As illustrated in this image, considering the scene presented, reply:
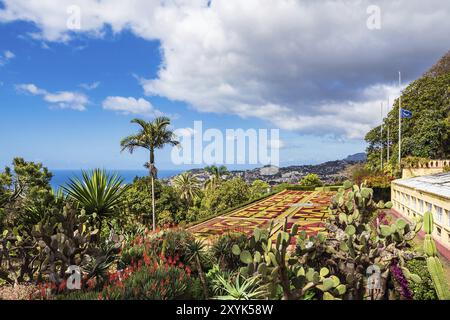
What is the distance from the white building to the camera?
14062mm

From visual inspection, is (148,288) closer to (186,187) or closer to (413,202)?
(413,202)

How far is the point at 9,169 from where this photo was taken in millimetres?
21016

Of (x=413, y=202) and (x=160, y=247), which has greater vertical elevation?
(x=413, y=202)

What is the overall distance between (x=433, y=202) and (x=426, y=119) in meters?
29.8

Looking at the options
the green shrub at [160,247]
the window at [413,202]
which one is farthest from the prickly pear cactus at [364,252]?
the window at [413,202]

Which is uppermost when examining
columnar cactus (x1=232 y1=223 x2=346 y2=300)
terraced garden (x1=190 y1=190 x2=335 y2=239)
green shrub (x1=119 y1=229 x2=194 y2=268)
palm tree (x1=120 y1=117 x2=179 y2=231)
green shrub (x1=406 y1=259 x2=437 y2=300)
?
palm tree (x1=120 y1=117 x2=179 y2=231)

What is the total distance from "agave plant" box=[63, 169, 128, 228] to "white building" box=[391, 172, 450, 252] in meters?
14.8

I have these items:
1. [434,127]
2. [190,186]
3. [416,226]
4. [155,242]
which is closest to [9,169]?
[155,242]

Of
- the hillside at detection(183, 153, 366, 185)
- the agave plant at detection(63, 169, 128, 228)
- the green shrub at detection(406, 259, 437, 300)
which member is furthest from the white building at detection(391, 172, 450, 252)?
the hillside at detection(183, 153, 366, 185)

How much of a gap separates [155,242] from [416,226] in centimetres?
780

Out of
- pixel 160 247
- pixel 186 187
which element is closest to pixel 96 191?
pixel 160 247

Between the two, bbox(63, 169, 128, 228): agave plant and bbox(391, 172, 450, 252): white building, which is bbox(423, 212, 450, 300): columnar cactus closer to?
bbox(391, 172, 450, 252): white building

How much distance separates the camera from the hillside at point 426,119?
39.3m

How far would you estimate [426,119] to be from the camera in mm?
40156
